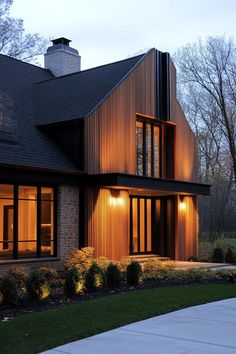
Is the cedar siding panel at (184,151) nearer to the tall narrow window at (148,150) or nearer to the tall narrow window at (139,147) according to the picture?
the tall narrow window at (148,150)

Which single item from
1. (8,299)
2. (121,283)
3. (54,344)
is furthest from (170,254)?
(54,344)

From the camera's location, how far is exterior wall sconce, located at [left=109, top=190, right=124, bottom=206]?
1841 centimetres

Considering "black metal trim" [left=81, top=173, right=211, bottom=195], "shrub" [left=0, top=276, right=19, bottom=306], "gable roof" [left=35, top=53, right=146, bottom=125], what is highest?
"gable roof" [left=35, top=53, right=146, bottom=125]

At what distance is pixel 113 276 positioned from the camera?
13312 millimetres

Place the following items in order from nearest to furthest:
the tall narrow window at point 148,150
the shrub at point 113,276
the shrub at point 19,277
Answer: the shrub at point 19,277
the shrub at point 113,276
the tall narrow window at point 148,150

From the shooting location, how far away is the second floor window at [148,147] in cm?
2022

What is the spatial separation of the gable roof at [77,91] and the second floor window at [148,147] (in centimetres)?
195

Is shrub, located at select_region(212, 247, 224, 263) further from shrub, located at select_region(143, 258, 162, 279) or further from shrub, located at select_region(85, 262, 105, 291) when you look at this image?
shrub, located at select_region(85, 262, 105, 291)

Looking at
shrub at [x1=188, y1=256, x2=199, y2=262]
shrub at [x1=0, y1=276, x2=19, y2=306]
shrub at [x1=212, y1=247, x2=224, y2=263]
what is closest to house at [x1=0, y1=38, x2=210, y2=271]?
shrub at [x1=188, y1=256, x2=199, y2=262]

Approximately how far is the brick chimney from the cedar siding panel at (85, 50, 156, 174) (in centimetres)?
647

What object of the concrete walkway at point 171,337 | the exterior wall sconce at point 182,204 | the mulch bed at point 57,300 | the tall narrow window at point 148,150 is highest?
the tall narrow window at point 148,150

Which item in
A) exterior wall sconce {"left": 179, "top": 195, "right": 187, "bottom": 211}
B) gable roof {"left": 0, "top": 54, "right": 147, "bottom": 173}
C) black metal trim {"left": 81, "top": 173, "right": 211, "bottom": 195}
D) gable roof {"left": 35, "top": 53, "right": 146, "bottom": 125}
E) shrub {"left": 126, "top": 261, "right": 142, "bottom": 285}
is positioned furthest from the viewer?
exterior wall sconce {"left": 179, "top": 195, "right": 187, "bottom": 211}

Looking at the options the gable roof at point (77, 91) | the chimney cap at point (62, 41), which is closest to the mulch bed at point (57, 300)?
the gable roof at point (77, 91)

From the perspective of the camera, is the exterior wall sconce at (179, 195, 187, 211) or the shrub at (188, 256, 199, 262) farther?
the exterior wall sconce at (179, 195, 187, 211)
